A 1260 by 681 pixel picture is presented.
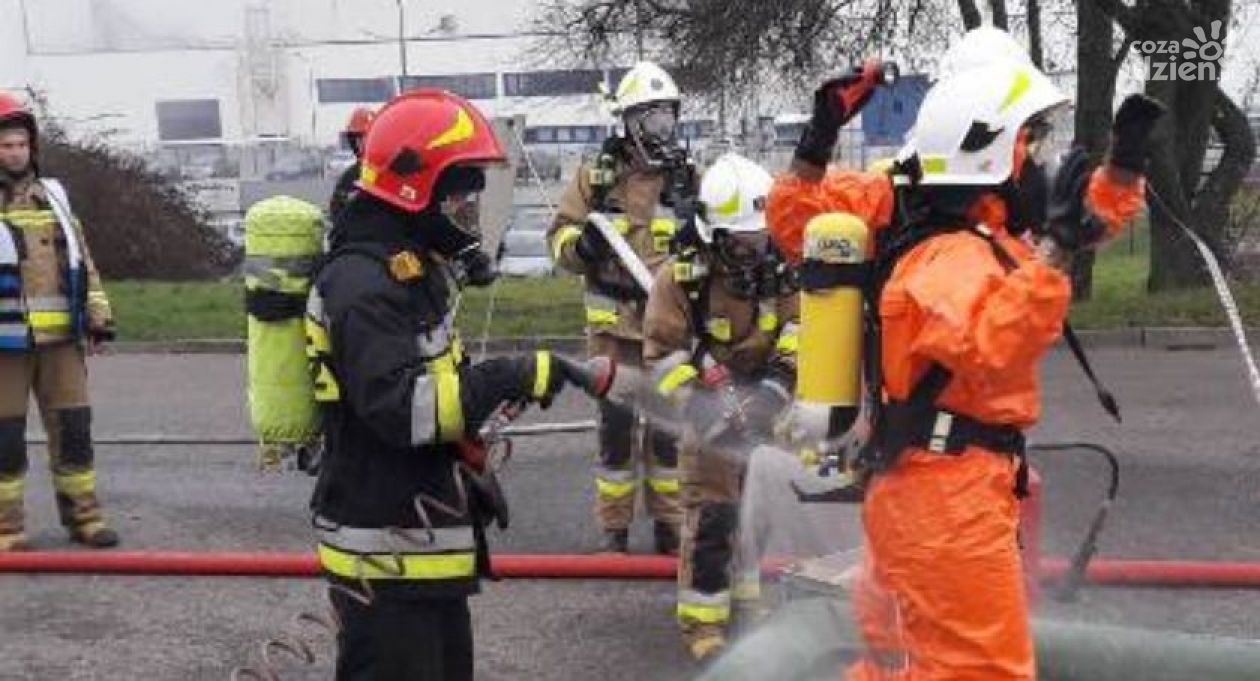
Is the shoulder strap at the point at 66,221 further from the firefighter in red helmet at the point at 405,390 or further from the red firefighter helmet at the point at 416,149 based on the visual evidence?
the red firefighter helmet at the point at 416,149

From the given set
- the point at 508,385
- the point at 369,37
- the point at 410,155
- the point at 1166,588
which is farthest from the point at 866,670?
the point at 369,37

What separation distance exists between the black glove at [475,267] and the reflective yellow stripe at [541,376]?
Result: 11.7 inches

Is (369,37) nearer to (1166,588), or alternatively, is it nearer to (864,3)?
(864,3)

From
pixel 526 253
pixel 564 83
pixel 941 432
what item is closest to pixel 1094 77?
pixel 941 432

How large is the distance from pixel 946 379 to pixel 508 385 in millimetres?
931

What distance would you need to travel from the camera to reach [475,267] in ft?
11.8

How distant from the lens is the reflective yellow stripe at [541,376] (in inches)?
133

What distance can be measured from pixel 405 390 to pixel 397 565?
463mm

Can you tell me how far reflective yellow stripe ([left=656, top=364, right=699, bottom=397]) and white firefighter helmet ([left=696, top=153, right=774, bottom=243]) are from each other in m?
0.59

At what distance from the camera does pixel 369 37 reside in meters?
67.6

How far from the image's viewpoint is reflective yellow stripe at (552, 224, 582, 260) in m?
6.49

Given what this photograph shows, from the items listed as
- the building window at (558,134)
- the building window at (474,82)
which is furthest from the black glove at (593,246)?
the building window at (474,82)

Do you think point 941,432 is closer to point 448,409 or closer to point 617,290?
point 448,409

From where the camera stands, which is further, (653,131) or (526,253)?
(526,253)
